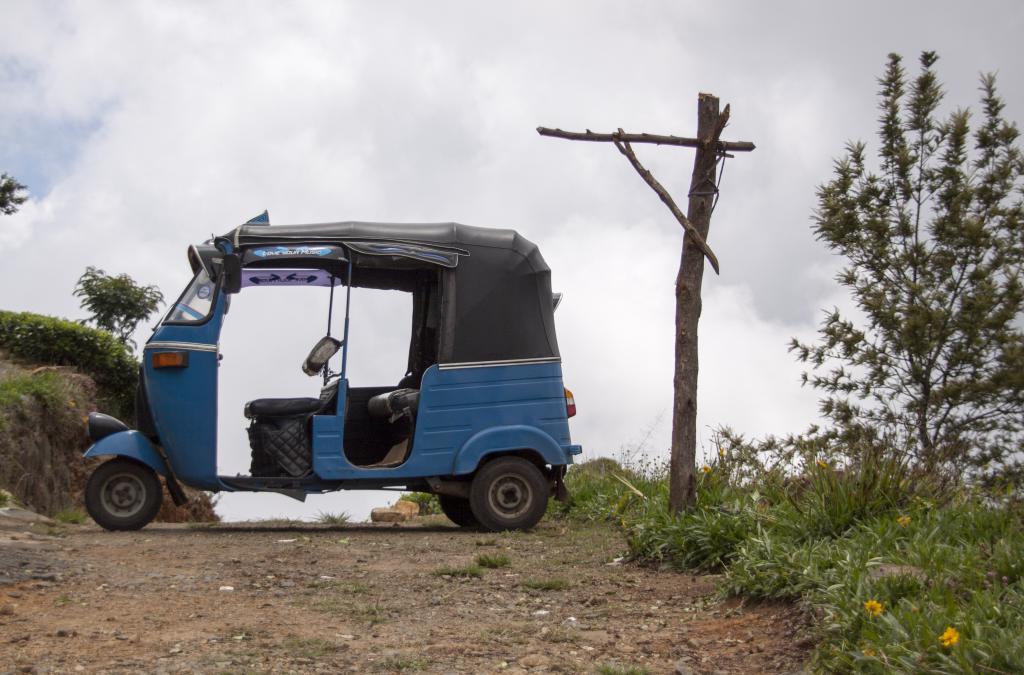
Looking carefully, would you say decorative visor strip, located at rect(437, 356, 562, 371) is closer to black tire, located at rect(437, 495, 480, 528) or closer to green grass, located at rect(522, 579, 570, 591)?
black tire, located at rect(437, 495, 480, 528)

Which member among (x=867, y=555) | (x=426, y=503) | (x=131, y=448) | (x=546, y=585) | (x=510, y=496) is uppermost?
(x=131, y=448)

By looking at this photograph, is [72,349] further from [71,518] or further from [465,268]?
[465,268]

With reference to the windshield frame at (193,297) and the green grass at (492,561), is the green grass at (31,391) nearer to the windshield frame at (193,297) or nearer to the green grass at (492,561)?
the windshield frame at (193,297)

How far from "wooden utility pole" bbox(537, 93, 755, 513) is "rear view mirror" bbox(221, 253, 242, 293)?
2.78 m

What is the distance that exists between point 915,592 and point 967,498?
6.90ft

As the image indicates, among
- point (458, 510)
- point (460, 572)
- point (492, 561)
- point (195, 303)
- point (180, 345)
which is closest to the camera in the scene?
point (460, 572)

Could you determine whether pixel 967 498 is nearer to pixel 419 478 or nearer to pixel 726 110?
pixel 726 110

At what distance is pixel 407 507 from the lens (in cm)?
1361

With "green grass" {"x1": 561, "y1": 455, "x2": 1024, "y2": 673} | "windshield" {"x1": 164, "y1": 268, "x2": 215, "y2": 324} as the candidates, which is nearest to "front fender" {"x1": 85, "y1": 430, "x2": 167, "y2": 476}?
"windshield" {"x1": 164, "y1": 268, "x2": 215, "y2": 324}

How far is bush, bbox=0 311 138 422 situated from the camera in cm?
1489

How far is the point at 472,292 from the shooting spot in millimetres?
9867

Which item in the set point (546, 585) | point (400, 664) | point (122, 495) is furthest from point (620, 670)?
point (122, 495)

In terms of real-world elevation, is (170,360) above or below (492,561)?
above

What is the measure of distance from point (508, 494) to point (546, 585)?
9.96ft
